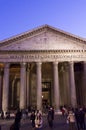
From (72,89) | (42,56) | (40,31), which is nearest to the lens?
(72,89)

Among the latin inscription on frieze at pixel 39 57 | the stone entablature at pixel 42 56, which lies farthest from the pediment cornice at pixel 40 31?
the latin inscription on frieze at pixel 39 57

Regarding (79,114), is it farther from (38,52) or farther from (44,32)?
(44,32)

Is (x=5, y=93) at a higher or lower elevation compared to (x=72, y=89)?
lower

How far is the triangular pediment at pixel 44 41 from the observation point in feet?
75.4

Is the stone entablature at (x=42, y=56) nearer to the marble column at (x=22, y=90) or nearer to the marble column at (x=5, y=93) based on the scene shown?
the marble column at (x=22, y=90)

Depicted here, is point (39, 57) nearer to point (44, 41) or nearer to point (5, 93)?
point (44, 41)

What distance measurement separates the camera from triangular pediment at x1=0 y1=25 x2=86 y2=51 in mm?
22969

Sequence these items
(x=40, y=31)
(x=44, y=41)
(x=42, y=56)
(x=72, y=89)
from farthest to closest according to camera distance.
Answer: (x=40, y=31), (x=44, y=41), (x=42, y=56), (x=72, y=89)

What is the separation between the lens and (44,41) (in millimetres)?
23297

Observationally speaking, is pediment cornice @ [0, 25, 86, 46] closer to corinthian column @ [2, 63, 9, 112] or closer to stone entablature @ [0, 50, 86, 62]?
stone entablature @ [0, 50, 86, 62]

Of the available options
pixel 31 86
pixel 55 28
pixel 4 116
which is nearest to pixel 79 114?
pixel 4 116

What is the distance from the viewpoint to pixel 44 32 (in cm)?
2358

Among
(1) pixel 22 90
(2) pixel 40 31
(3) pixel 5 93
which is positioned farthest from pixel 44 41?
(3) pixel 5 93

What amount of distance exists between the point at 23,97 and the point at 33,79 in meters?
7.65
